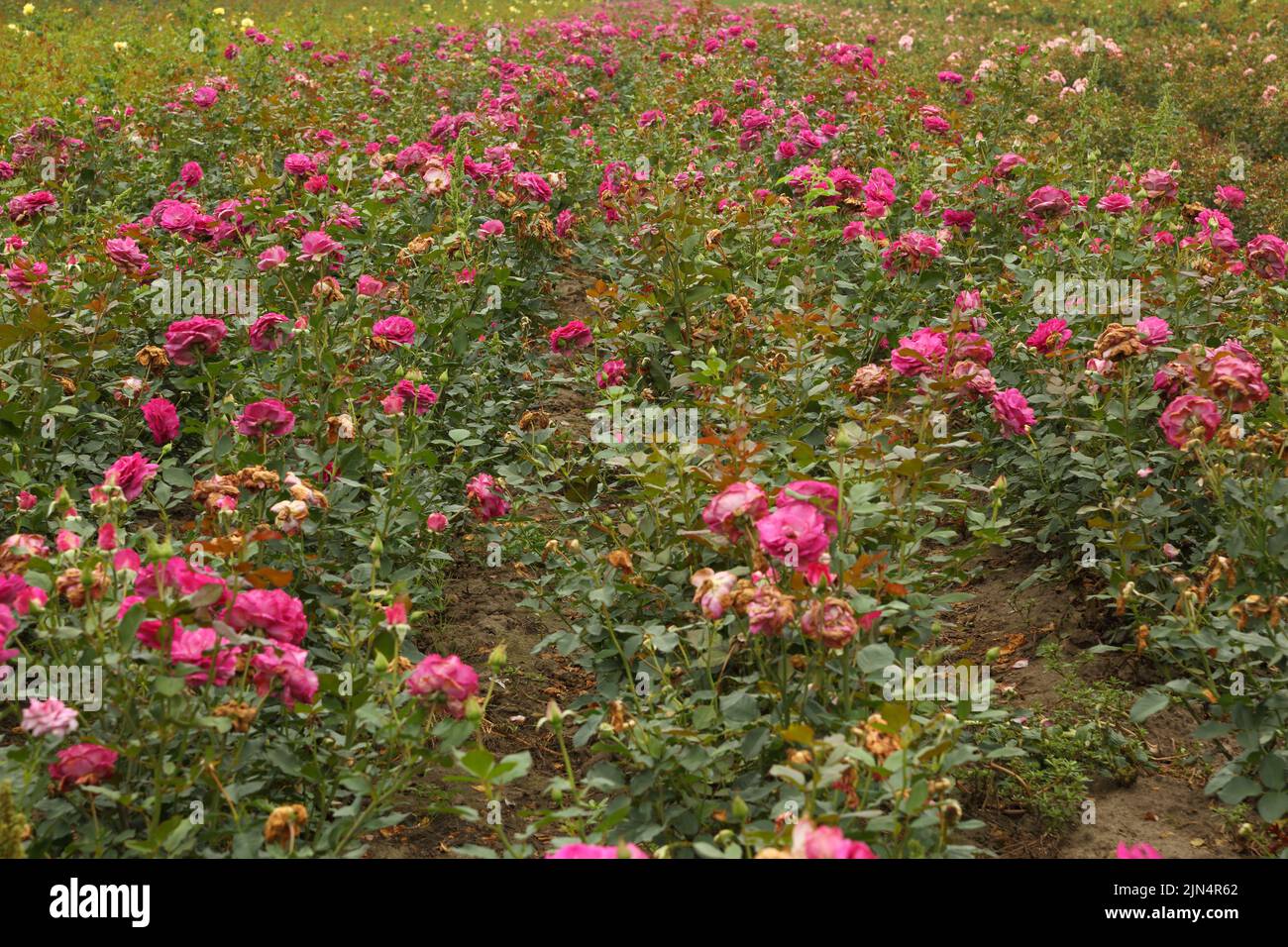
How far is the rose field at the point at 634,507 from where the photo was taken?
1.97 metres

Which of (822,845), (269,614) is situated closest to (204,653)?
(269,614)

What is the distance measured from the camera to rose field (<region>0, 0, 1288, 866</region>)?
1.97 meters

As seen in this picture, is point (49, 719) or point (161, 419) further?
point (161, 419)

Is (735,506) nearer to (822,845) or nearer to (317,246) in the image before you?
(822,845)

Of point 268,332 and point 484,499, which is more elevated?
point 268,332

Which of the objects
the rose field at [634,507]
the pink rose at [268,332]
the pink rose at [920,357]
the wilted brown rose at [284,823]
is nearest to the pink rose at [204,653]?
the rose field at [634,507]

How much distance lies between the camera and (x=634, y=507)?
3.22 m

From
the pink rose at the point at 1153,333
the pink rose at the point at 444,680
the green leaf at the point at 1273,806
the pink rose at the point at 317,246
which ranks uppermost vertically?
the pink rose at the point at 317,246

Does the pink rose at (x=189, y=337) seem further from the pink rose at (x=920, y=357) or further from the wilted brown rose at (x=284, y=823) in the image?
the pink rose at (x=920, y=357)

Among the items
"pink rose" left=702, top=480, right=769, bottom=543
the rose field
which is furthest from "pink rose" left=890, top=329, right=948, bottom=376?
"pink rose" left=702, top=480, right=769, bottom=543

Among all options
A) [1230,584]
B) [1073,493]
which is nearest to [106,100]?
[1073,493]
